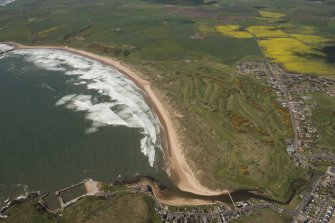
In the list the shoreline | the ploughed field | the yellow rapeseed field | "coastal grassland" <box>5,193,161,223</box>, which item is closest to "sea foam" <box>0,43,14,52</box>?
the ploughed field

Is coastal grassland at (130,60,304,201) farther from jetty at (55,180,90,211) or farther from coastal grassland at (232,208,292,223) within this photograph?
jetty at (55,180,90,211)

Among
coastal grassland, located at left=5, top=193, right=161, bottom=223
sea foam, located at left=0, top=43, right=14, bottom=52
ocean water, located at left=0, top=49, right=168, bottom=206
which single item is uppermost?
sea foam, located at left=0, top=43, right=14, bottom=52

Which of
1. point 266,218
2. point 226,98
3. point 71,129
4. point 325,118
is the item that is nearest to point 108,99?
point 71,129

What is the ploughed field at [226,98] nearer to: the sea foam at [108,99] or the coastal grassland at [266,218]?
the coastal grassland at [266,218]

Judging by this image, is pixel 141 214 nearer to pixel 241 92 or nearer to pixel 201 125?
pixel 201 125

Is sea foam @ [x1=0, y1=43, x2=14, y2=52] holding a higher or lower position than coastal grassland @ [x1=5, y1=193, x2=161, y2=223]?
higher

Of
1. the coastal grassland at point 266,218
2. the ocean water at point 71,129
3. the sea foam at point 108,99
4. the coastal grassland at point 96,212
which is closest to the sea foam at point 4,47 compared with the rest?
→ the sea foam at point 108,99
